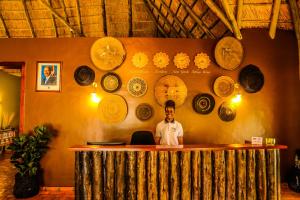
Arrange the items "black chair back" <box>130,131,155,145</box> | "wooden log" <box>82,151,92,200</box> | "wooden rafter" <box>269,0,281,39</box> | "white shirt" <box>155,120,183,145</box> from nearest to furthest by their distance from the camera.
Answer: "wooden log" <box>82,151,92,200</box> < "white shirt" <box>155,120,183,145</box> < "black chair back" <box>130,131,155,145</box> < "wooden rafter" <box>269,0,281,39</box>

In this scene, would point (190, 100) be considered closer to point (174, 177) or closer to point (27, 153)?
point (174, 177)

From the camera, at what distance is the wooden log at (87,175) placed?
110 inches

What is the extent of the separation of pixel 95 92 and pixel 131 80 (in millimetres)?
708

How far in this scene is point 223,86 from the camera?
4434mm

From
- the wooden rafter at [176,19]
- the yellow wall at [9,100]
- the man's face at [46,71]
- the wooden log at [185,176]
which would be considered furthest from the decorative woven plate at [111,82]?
the yellow wall at [9,100]

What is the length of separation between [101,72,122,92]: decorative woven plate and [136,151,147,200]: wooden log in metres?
1.93

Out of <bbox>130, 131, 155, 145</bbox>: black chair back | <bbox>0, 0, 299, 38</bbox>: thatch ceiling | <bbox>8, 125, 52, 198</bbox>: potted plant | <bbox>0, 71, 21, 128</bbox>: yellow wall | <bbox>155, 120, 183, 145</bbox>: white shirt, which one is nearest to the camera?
<bbox>155, 120, 183, 145</bbox>: white shirt

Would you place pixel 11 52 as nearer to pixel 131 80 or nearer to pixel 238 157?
pixel 131 80

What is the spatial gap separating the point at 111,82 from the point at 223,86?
82.3 inches

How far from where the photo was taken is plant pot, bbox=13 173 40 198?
3.89 metres

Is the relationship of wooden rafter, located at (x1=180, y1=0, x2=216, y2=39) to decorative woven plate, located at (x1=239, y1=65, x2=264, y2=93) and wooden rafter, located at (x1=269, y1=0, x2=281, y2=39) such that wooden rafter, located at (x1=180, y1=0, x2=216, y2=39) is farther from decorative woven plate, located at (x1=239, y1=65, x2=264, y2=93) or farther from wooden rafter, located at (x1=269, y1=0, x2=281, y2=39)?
wooden rafter, located at (x1=269, y1=0, x2=281, y2=39)

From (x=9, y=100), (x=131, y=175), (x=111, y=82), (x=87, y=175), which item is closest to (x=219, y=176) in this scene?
(x=131, y=175)

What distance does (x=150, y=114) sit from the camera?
4.47 meters

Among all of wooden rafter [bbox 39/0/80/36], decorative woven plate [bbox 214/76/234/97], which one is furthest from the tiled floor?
wooden rafter [bbox 39/0/80/36]
